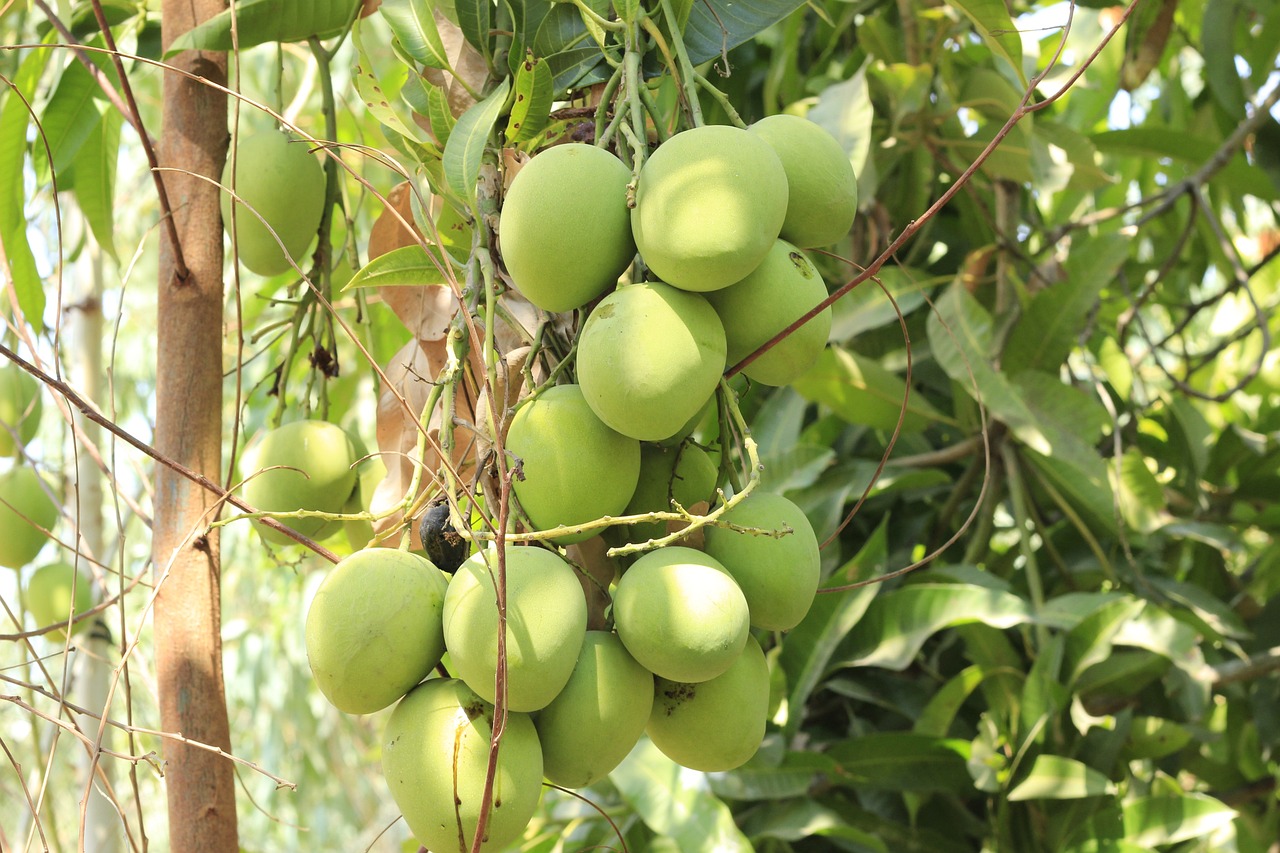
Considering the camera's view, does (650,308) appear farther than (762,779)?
No

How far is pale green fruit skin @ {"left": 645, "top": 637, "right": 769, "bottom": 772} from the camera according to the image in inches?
20.1

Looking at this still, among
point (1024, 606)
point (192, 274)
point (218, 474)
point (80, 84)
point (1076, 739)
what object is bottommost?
point (1076, 739)

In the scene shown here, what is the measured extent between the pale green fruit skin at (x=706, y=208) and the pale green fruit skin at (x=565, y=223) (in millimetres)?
15

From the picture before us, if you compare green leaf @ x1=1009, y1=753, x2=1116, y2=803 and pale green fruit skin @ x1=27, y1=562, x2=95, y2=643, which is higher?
pale green fruit skin @ x1=27, y1=562, x2=95, y2=643

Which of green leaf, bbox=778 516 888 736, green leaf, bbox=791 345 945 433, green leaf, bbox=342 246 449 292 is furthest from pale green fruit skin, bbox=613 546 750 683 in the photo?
green leaf, bbox=791 345 945 433

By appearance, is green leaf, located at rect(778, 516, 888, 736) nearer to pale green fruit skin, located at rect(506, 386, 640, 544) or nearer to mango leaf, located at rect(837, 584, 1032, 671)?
mango leaf, located at rect(837, 584, 1032, 671)

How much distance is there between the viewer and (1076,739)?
1.13 metres

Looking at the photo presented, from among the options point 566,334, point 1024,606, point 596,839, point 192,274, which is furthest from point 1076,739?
point 192,274

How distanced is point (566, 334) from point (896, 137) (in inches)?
32.6

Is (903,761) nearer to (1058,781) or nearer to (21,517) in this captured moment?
(1058,781)

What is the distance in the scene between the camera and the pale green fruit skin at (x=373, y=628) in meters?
0.47

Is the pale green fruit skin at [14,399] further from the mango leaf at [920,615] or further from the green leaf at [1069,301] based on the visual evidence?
the green leaf at [1069,301]

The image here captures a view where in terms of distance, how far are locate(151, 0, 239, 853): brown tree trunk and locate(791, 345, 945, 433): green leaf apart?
61cm

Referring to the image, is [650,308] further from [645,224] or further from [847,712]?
[847,712]
